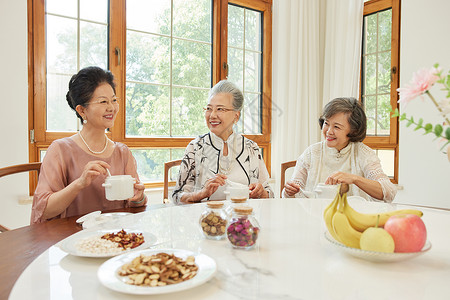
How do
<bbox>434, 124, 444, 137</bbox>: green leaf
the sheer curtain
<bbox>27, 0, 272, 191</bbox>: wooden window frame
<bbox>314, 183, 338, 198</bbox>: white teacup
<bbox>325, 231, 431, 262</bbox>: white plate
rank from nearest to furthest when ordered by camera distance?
<bbox>434, 124, 444, 137</bbox>: green leaf, <bbox>325, 231, 431, 262</bbox>: white plate, <bbox>314, 183, 338, 198</bbox>: white teacup, <bbox>27, 0, 272, 191</bbox>: wooden window frame, the sheer curtain

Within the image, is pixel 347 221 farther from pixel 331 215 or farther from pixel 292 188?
pixel 292 188

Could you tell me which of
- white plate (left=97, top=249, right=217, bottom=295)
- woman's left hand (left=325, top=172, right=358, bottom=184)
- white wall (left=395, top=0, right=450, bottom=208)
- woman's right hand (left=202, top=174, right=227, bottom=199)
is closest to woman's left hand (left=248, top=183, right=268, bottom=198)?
woman's right hand (left=202, top=174, right=227, bottom=199)

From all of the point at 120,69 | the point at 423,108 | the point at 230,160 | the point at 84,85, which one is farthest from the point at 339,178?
the point at 120,69

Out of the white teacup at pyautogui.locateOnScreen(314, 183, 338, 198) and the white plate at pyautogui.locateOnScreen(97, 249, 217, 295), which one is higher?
the white teacup at pyautogui.locateOnScreen(314, 183, 338, 198)

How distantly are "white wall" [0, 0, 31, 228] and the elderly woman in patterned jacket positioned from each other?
52.5 inches

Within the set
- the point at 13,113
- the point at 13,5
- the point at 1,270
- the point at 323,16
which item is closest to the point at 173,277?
the point at 1,270

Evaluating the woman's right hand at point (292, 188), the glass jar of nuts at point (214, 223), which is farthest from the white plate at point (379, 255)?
the woman's right hand at point (292, 188)

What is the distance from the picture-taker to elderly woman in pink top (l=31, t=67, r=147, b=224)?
4.79ft

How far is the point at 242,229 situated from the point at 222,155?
3.88 feet

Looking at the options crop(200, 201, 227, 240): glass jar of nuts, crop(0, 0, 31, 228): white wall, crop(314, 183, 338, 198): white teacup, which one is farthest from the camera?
crop(0, 0, 31, 228): white wall

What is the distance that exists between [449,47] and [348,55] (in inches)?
39.0

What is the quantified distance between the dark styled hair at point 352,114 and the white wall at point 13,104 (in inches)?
82.5

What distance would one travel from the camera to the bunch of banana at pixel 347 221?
2.70 feet

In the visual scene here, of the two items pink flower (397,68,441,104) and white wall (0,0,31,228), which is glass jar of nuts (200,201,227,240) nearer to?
pink flower (397,68,441,104)
